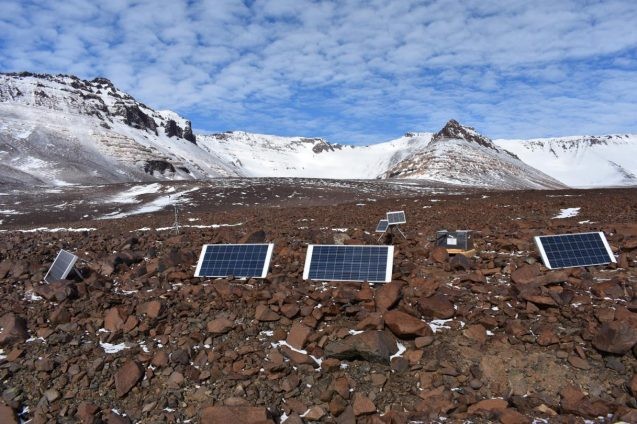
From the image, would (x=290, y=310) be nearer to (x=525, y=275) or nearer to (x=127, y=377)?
(x=127, y=377)

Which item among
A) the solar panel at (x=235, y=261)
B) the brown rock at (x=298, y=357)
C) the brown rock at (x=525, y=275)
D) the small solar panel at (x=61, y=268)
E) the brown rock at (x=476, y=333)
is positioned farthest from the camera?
the small solar panel at (x=61, y=268)

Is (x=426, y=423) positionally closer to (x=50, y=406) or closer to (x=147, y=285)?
(x=50, y=406)

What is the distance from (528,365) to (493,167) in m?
137

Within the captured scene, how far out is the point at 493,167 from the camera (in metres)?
135

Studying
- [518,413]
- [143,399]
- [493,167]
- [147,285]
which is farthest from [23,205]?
[493,167]

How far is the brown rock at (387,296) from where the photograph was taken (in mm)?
8781

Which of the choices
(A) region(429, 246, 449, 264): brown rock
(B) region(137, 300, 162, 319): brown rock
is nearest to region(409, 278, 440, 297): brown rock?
(A) region(429, 246, 449, 264): brown rock

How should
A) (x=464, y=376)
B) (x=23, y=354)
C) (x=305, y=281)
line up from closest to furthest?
Result: (x=464, y=376), (x=23, y=354), (x=305, y=281)

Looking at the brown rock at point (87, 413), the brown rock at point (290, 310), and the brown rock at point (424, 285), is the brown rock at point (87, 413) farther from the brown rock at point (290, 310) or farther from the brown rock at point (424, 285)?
the brown rock at point (424, 285)

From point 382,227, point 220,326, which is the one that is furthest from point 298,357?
point 382,227

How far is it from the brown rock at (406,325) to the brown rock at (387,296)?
0.49 m

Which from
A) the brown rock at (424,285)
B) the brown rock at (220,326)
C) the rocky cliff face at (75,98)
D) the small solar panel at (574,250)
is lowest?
the brown rock at (220,326)

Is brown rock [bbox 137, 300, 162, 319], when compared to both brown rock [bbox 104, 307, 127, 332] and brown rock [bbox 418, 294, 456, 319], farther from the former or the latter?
brown rock [bbox 418, 294, 456, 319]

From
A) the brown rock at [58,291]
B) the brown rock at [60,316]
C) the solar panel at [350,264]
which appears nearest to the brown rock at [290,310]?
the solar panel at [350,264]
